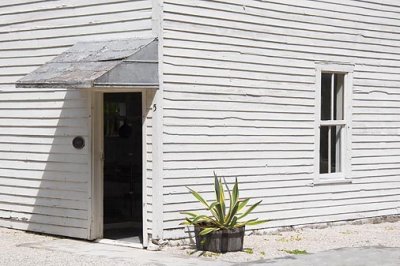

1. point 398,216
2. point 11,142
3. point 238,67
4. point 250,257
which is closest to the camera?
point 250,257

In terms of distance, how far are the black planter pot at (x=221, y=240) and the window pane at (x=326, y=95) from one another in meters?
3.42

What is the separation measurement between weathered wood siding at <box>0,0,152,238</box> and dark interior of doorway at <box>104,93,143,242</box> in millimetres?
1033

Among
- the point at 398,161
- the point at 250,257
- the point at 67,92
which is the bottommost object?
the point at 250,257

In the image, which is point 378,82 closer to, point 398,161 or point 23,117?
point 398,161

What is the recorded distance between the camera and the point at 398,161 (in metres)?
14.2

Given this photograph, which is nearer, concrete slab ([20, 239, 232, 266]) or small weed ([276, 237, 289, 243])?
concrete slab ([20, 239, 232, 266])

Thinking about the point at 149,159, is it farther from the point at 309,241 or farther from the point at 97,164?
the point at 309,241

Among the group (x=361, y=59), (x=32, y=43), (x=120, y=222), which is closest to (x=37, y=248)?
(x=120, y=222)

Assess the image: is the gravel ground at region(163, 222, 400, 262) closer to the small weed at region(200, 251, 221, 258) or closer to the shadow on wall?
the small weed at region(200, 251, 221, 258)

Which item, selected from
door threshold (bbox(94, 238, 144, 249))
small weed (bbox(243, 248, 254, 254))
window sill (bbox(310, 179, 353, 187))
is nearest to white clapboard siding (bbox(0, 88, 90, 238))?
door threshold (bbox(94, 238, 144, 249))

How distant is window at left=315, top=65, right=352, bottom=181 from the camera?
1291 centimetres

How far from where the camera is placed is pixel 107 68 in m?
10.0

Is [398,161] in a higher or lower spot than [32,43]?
lower

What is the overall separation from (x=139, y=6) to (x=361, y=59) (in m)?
4.56
